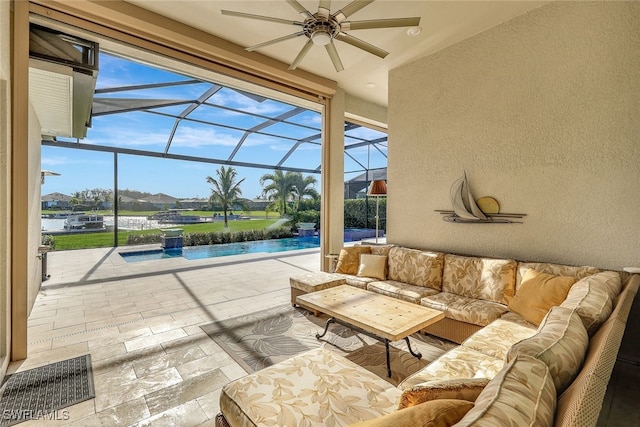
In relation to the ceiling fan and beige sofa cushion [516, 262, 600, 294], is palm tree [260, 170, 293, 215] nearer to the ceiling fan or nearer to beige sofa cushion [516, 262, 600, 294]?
the ceiling fan

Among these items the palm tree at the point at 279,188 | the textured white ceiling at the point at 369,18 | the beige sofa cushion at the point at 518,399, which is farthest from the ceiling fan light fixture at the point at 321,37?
the palm tree at the point at 279,188

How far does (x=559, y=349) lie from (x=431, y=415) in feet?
2.08

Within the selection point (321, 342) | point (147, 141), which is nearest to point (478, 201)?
point (321, 342)

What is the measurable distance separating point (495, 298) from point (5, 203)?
172 inches

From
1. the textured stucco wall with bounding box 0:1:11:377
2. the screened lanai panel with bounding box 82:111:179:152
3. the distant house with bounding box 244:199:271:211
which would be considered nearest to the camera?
the textured stucco wall with bounding box 0:1:11:377

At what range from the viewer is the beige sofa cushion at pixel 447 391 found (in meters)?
0.96

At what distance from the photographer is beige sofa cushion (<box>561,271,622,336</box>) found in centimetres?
147

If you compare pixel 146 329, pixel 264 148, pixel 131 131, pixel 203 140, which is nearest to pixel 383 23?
pixel 146 329

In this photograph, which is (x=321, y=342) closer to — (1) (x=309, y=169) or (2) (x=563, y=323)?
(2) (x=563, y=323)

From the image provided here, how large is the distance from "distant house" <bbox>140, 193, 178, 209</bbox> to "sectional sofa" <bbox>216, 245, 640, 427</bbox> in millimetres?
8892

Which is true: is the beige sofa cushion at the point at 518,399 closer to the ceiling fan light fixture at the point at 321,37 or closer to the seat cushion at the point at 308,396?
the seat cushion at the point at 308,396

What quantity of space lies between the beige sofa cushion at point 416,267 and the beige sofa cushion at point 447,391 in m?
2.46

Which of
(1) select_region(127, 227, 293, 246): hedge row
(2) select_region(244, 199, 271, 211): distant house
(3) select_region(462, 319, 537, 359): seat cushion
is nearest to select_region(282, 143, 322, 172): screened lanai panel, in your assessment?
(2) select_region(244, 199, 271, 211): distant house

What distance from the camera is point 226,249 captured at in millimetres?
10320
